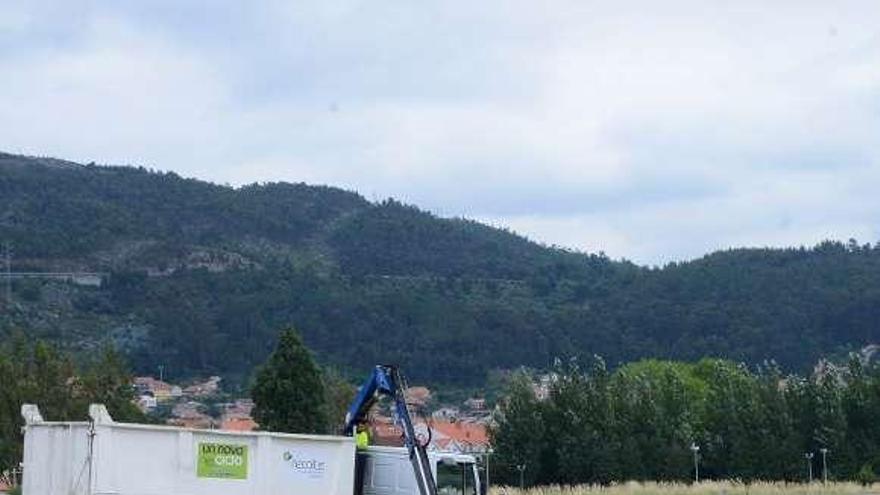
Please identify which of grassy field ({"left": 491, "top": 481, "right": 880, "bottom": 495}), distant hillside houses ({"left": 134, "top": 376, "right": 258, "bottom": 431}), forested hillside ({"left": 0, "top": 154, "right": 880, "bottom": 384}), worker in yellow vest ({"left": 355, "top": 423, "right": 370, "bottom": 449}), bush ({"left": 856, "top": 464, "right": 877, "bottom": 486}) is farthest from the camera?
forested hillside ({"left": 0, "top": 154, "right": 880, "bottom": 384})

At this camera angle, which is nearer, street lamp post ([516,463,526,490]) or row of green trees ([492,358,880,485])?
street lamp post ([516,463,526,490])

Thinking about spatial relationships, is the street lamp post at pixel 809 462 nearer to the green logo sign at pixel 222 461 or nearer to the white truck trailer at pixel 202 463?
the white truck trailer at pixel 202 463

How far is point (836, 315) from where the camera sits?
158500 mm

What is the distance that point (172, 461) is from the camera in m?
28.4

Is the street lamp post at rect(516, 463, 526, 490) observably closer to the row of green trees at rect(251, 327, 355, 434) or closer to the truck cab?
the row of green trees at rect(251, 327, 355, 434)

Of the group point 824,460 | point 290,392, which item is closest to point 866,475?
point 824,460

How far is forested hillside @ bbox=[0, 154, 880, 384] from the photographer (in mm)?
150375

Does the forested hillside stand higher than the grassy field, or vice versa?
the forested hillside

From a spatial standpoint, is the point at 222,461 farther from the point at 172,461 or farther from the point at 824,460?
the point at 824,460

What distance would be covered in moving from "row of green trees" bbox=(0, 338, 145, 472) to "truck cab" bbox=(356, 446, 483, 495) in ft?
97.8

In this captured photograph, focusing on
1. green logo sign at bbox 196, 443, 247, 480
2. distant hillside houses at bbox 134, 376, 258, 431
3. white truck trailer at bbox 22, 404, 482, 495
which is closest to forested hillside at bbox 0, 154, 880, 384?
distant hillside houses at bbox 134, 376, 258, 431

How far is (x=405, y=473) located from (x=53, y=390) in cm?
3349

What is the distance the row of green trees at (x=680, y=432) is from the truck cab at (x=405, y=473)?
38165 mm

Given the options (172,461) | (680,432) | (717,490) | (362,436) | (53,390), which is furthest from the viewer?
(680,432)
